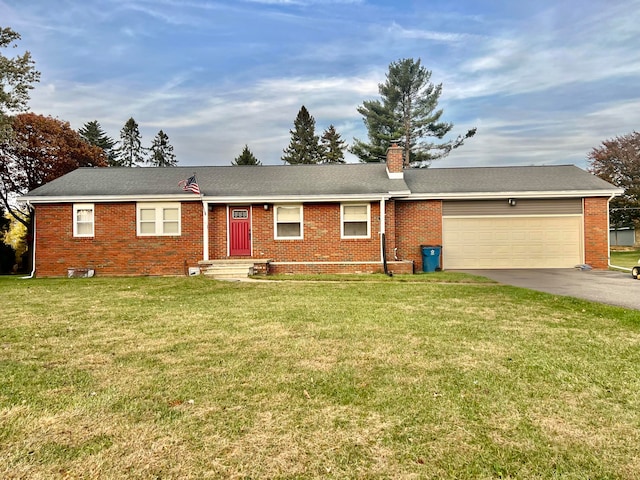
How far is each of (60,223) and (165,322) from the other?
11298 millimetres

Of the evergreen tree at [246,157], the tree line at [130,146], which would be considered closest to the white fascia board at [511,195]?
the evergreen tree at [246,157]

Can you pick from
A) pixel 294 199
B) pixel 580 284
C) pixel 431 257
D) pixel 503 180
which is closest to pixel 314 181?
pixel 294 199

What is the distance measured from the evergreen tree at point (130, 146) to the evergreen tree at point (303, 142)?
20.4 m

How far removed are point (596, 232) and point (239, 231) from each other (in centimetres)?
1396

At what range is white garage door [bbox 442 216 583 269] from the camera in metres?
15.0

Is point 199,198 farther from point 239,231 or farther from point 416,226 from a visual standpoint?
point 416,226

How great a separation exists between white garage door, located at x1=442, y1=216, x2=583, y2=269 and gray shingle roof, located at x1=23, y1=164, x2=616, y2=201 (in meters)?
1.26

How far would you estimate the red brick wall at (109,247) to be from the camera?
561 inches

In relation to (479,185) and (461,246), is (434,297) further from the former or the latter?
(479,185)

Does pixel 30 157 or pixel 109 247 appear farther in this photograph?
pixel 30 157


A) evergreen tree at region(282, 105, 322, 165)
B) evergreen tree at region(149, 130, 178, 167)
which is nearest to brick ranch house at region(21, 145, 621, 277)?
evergreen tree at region(282, 105, 322, 165)

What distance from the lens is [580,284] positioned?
33.7ft

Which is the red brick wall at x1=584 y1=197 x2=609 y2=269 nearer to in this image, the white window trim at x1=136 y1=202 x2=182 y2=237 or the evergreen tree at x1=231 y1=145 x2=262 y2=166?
the white window trim at x1=136 y1=202 x2=182 y2=237

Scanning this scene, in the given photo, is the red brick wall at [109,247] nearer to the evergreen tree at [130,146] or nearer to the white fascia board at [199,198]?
the white fascia board at [199,198]
